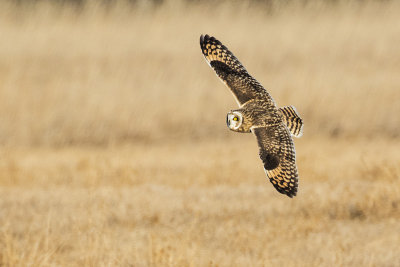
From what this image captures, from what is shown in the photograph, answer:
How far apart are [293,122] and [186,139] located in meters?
10.1

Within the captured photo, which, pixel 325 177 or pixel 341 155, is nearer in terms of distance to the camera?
pixel 325 177

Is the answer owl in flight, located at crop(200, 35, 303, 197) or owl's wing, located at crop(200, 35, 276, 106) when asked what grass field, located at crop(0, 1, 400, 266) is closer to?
owl's wing, located at crop(200, 35, 276, 106)

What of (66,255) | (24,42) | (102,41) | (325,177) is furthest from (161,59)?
(66,255)

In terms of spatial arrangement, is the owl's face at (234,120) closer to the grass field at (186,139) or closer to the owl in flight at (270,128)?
the owl in flight at (270,128)

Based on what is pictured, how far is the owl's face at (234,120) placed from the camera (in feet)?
9.80

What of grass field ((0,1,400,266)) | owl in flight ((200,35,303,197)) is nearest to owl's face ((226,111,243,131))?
owl in flight ((200,35,303,197))

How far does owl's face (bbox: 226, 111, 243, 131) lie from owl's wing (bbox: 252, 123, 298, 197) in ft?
0.30

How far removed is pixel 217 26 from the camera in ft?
55.1

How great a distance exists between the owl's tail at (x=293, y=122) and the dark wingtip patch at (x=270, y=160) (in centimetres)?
14

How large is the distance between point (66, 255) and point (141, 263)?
93cm

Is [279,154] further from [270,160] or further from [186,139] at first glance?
[186,139]

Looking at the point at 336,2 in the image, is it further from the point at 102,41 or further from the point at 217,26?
the point at 102,41

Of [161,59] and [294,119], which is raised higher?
[161,59]

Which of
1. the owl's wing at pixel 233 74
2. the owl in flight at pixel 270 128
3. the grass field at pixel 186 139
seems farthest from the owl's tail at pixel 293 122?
the grass field at pixel 186 139
